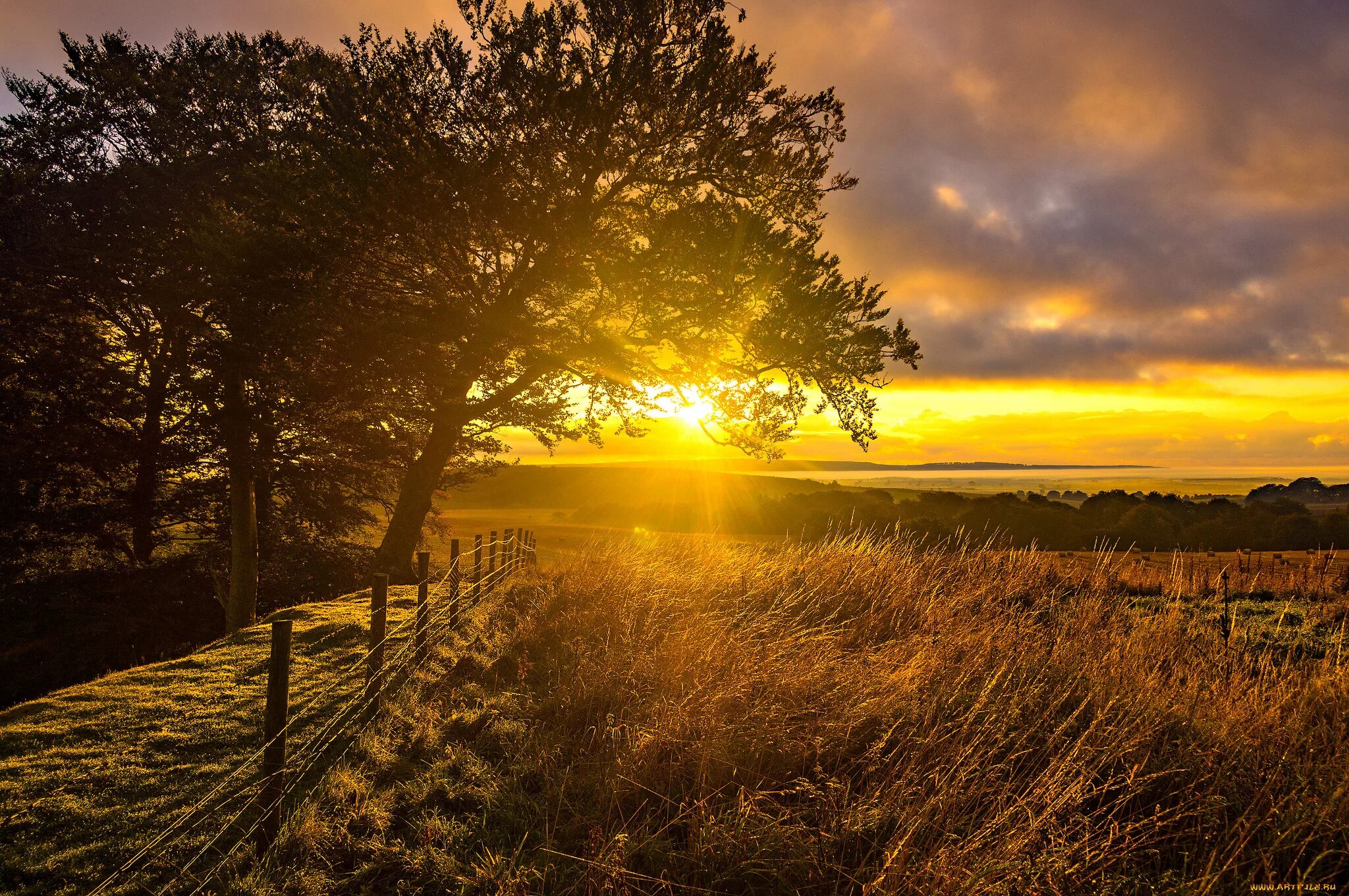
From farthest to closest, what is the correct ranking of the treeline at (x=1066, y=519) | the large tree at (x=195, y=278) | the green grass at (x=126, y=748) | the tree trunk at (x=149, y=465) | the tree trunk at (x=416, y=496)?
the treeline at (x=1066, y=519) → the tree trunk at (x=416, y=496) → the tree trunk at (x=149, y=465) → the large tree at (x=195, y=278) → the green grass at (x=126, y=748)

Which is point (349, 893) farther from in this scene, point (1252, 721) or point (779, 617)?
point (1252, 721)

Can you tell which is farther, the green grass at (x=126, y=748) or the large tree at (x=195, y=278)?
the large tree at (x=195, y=278)

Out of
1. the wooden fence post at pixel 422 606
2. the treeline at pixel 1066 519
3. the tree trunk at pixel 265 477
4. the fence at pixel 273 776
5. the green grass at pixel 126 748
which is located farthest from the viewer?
the treeline at pixel 1066 519

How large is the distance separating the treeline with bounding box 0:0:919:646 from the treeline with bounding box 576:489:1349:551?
63.9 feet

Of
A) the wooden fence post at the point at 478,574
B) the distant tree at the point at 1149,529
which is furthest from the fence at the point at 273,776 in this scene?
the distant tree at the point at 1149,529

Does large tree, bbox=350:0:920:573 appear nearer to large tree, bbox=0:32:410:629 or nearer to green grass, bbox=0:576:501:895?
large tree, bbox=0:32:410:629

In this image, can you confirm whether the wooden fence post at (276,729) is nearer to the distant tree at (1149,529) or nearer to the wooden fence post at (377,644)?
the wooden fence post at (377,644)

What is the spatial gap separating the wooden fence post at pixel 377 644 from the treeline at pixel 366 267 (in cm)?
740

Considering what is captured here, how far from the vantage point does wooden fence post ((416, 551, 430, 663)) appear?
24.7 feet

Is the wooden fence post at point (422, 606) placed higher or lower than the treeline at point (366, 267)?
lower

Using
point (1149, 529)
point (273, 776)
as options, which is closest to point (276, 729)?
point (273, 776)

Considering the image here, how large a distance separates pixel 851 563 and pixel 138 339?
16873 millimetres

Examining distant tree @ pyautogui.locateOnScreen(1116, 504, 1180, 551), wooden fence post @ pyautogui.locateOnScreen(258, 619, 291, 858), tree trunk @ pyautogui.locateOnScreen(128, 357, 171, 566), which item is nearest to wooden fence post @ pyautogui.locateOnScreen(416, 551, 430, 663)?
wooden fence post @ pyautogui.locateOnScreen(258, 619, 291, 858)

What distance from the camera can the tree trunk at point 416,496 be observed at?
608 inches
